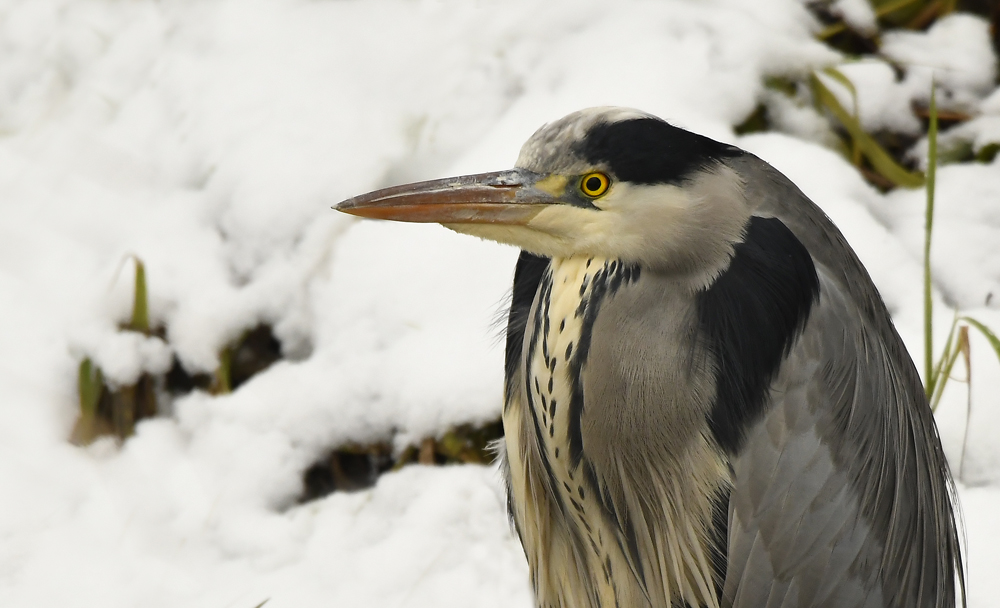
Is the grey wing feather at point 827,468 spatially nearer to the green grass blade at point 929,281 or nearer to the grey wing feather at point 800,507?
the grey wing feather at point 800,507

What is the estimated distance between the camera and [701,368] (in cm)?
152

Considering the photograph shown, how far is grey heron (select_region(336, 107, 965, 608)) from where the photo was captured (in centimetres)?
148

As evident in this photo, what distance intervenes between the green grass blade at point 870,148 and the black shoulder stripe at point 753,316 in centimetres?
133

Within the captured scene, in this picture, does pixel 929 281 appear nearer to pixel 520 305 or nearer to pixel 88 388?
pixel 520 305

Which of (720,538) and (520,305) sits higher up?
(520,305)

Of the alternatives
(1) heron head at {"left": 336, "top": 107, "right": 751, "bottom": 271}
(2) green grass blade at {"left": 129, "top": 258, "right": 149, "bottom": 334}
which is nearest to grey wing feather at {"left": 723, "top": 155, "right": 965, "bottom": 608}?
(1) heron head at {"left": 336, "top": 107, "right": 751, "bottom": 271}

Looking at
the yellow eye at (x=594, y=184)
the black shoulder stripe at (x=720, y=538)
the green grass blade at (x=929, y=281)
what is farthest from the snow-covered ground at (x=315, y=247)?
the yellow eye at (x=594, y=184)

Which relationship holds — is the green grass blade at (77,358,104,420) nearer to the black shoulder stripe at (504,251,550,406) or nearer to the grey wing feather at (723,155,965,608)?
the black shoulder stripe at (504,251,550,406)

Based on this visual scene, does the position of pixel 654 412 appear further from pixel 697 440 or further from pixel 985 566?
pixel 985 566

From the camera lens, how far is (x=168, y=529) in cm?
234

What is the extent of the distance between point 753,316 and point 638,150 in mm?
319

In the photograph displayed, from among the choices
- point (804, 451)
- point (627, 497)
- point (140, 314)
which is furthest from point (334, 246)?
point (804, 451)

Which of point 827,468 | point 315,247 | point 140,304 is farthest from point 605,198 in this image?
point 140,304

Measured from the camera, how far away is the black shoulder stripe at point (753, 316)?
151 centimetres
